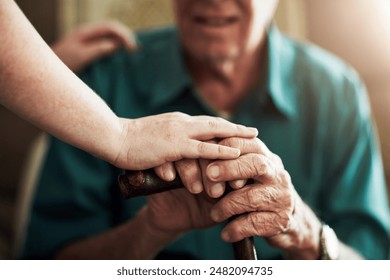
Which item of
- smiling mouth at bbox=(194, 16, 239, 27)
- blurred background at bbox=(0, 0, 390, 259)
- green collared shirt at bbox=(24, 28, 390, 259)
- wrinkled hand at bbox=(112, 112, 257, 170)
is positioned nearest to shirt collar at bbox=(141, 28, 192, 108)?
green collared shirt at bbox=(24, 28, 390, 259)

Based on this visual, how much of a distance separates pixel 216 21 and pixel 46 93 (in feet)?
1.41

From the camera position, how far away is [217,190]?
65cm

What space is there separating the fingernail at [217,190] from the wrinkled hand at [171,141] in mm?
43

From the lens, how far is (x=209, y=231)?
954mm

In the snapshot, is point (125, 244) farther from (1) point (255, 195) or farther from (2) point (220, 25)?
(2) point (220, 25)

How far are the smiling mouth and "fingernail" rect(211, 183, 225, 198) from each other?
15.4 inches

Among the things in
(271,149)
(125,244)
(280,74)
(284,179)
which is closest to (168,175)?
(284,179)

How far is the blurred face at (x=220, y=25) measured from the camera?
914 millimetres

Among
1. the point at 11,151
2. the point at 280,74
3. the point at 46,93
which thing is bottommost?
the point at 11,151

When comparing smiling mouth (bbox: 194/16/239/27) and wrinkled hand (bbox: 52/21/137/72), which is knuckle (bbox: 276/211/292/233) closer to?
smiling mouth (bbox: 194/16/239/27)

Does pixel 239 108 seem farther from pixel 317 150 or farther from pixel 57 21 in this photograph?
pixel 57 21

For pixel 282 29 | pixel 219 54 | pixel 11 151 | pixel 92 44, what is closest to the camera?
pixel 219 54

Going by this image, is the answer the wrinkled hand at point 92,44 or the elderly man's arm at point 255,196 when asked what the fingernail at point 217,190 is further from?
the wrinkled hand at point 92,44

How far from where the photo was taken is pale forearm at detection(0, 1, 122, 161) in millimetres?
579
